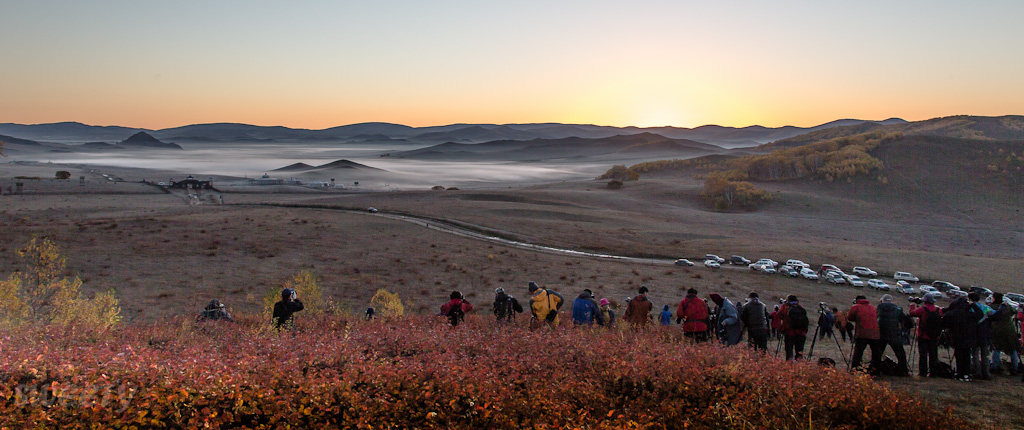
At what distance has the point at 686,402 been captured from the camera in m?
5.55

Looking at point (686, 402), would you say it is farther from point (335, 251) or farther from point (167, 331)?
point (335, 251)

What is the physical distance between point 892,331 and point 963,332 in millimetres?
891

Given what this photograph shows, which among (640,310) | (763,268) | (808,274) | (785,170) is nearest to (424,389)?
(640,310)

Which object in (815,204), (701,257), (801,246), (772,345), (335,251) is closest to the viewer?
(772,345)

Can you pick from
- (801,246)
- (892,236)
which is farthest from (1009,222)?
(801,246)

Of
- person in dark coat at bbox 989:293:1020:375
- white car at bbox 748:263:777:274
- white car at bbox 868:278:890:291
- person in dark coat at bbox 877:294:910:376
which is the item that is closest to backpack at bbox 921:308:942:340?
person in dark coat at bbox 877:294:910:376

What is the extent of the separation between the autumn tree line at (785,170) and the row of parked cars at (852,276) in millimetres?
38625

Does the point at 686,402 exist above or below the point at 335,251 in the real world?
above

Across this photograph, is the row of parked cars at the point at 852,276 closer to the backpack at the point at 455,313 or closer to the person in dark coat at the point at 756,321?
the person in dark coat at the point at 756,321

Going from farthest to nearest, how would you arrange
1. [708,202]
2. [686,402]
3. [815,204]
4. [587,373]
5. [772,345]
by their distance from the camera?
[708,202] → [815,204] → [772,345] → [587,373] → [686,402]

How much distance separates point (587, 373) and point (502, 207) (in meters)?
45.4

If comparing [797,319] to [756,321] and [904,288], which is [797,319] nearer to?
[756,321]

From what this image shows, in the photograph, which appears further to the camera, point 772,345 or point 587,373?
point 772,345

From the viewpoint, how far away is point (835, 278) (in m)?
26.7
